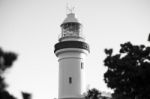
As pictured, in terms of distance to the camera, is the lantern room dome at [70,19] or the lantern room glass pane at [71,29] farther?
the lantern room dome at [70,19]

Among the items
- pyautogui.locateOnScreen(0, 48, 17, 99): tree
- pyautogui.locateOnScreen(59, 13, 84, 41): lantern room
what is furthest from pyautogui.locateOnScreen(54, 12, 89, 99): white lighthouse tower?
pyautogui.locateOnScreen(0, 48, 17, 99): tree

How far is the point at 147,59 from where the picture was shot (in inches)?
822

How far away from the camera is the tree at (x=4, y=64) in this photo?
21.1 ft

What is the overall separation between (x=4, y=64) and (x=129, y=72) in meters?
14.5

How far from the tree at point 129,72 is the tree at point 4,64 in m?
13.7

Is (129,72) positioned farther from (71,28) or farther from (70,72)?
(71,28)

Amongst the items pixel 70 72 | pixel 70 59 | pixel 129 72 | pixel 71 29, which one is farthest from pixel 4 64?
pixel 71 29

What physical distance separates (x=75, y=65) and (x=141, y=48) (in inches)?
561

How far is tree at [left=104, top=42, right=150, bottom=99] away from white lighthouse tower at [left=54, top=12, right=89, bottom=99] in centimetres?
1266

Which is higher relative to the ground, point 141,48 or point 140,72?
point 141,48

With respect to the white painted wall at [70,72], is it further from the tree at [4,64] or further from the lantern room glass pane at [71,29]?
the tree at [4,64]

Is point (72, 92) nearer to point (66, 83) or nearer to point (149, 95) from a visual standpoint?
point (66, 83)

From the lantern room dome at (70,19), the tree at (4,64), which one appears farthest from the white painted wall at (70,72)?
the tree at (4,64)

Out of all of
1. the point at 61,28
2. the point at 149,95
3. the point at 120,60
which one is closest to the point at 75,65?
the point at 61,28
